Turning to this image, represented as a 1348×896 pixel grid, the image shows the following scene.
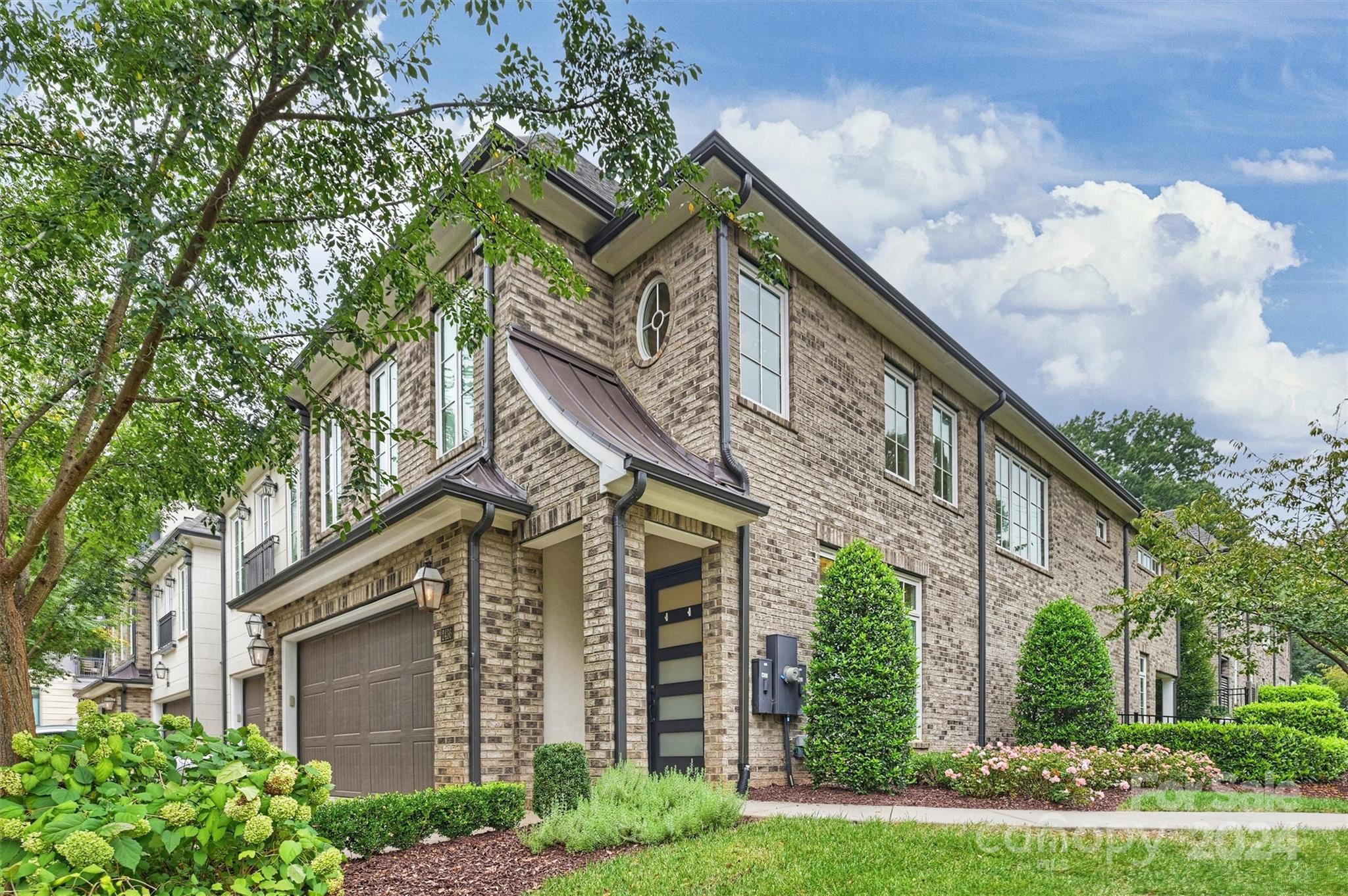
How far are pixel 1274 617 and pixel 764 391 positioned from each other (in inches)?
286

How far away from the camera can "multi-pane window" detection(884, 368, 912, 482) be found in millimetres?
11422

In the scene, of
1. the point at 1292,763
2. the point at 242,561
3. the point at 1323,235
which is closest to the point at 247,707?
the point at 242,561

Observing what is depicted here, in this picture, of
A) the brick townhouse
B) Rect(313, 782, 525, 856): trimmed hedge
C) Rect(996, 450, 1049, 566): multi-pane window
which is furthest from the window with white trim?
Rect(313, 782, 525, 856): trimmed hedge

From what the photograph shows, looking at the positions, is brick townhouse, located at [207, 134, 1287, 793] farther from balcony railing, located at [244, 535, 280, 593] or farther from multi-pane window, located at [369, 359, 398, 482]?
balcony railing, located at [244, 535, 280, 593]

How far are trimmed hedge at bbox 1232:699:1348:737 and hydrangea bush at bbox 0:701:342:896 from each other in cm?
1328

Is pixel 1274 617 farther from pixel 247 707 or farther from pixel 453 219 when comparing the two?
pixel 247 707

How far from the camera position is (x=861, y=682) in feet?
27.1

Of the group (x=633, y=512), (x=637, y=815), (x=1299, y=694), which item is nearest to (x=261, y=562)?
(x=633, y=512)

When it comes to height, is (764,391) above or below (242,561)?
above

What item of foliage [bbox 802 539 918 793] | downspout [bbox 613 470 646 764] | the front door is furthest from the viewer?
the front door

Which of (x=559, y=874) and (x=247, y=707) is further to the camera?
(x=247, y=707)

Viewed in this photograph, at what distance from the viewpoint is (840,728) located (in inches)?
326

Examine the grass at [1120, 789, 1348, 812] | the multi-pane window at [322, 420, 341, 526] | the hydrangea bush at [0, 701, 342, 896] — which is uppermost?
the multi-pane window at [322, 420, 341, 526]

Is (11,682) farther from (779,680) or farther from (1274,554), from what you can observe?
(1274,554)
